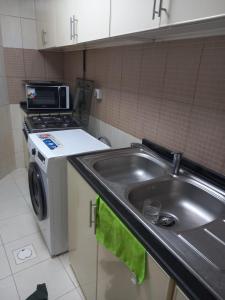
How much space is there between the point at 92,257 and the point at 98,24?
53.3 inches

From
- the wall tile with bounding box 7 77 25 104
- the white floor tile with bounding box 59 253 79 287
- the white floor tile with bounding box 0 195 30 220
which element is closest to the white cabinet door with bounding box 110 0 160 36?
the white floor tile with bounding box 59 253 79 287

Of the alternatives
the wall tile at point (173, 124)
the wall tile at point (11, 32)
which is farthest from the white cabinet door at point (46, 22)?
the wall tile at point (173, 124)

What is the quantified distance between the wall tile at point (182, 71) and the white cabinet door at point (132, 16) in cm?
40

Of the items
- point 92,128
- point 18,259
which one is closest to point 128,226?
point 18,259

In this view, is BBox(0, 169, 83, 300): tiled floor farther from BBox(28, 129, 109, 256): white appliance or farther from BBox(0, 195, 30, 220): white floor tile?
BBox(28, 129, 109, 256): white appliance

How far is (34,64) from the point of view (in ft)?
9.55

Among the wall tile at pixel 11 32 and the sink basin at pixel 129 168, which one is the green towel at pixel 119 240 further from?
the wall tile at pixel 11 32

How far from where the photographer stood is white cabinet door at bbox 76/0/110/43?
4.00 feet

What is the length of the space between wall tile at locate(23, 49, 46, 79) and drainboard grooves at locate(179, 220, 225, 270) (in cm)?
285

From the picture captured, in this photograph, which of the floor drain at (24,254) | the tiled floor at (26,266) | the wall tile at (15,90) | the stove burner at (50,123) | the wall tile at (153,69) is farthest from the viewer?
the wall tile at (15,90)

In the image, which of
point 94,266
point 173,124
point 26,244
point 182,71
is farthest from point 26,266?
point 182,71

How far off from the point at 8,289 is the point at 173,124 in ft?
5.28

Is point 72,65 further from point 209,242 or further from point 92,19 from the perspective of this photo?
point 209,242

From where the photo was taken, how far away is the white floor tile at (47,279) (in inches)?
60.9
